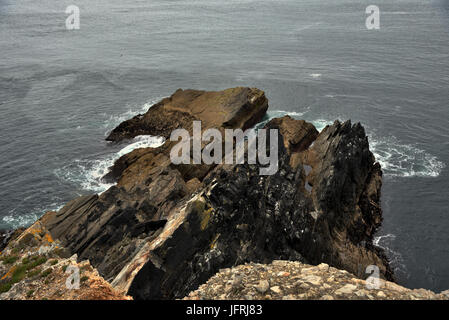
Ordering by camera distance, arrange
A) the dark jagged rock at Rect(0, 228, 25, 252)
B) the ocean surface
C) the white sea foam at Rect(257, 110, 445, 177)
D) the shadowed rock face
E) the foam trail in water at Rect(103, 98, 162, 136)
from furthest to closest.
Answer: the foam trail in water at Rect(103, 98, 162, 136) → the white sea foam at Rect(257, 110, 445, 177) → the ocean surface → the dark jagged rock at Rect(0, 228, 25, 252) → the shadowed rock face

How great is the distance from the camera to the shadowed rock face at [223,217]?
57.7 feet

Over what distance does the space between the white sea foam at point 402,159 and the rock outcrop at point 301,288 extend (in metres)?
34.2

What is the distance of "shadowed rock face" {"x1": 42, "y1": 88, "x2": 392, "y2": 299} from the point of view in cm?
1759

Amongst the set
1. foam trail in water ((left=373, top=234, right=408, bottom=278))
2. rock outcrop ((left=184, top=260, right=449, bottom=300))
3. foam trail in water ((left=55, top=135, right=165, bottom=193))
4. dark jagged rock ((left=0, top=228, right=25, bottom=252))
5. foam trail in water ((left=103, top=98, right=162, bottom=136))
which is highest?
foam trail in water ((left=103, top=98, right=162, bottom=136))

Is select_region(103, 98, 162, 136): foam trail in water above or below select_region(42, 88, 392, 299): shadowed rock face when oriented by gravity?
above

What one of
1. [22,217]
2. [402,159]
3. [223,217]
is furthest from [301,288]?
[402,159]

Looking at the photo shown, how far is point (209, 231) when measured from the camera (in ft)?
62.6

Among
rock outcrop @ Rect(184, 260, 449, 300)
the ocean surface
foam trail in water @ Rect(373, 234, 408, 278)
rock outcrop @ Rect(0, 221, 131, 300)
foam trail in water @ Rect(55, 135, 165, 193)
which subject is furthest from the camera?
foam trail in water @ Rect(55, 135, 165, 193)

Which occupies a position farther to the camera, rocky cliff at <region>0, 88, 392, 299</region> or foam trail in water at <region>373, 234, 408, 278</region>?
foam trail in water at <region>373, 234, 408, 278</region>

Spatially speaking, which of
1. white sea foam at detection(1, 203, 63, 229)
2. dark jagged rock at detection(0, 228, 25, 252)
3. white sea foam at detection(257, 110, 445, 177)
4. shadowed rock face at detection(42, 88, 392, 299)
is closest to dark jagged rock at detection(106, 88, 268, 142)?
shadowed rock face at detection(42, 88, 392, 299)

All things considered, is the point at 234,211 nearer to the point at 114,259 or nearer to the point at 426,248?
the point at 114,259

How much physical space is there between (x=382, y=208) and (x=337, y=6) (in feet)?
576

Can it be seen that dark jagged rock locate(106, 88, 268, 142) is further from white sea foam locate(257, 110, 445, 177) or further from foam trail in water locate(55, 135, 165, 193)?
white sea foam locate(257, 110, 445, 177)

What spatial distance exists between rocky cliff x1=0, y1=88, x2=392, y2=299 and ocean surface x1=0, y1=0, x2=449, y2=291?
458 cm
